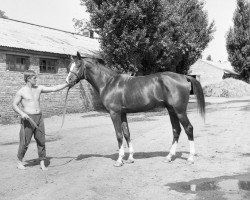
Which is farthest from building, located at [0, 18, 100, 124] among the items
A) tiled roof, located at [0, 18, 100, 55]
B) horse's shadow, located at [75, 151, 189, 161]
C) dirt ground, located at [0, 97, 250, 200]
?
horse's shadow, located at [75, 151, 189, 161]

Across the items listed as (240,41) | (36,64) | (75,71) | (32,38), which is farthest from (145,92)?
(240,41)

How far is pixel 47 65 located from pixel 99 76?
14019mm

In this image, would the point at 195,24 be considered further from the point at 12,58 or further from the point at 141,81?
the point at 141,81

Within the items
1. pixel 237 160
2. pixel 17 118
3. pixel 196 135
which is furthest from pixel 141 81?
pixel 17 118

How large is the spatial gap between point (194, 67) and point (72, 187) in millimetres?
51138

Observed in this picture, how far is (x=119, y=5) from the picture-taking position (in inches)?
834

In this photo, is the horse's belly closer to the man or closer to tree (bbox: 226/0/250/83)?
the man

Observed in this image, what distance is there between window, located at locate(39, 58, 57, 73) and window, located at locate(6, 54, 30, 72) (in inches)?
44.2

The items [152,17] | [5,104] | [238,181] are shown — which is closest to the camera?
[238,181]

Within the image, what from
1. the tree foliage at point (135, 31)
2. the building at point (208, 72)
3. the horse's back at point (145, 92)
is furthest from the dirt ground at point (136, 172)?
the building at point (208, 72)

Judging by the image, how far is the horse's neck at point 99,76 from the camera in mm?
7918

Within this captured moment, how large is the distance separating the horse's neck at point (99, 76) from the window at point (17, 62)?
39.3 ft

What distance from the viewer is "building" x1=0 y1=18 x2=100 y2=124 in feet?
60.0

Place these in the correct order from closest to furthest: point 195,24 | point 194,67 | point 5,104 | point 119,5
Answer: point 5,104 → point 119,5 → point 195,24 → point 194,67
